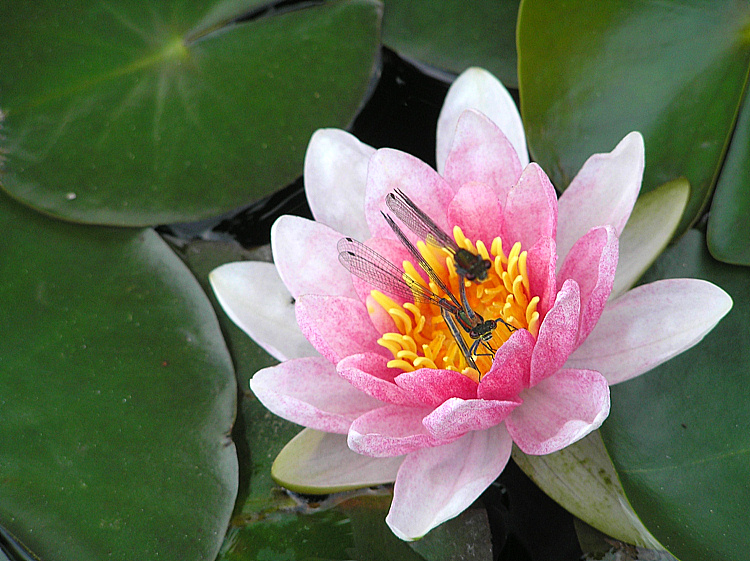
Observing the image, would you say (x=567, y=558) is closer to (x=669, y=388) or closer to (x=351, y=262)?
(x=669, y=388)

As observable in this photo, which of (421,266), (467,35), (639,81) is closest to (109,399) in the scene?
(421,266)

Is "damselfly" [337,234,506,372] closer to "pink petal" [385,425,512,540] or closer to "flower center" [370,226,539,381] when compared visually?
"flower center" [370,226,539,381]

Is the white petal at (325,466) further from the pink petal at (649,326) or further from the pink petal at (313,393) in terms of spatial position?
the pink petal at (649,326)

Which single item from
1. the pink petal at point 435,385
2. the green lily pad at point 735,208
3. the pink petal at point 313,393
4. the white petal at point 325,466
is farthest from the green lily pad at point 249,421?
the green lily pad at point 735,208

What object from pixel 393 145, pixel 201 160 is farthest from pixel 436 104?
pixel 201 160

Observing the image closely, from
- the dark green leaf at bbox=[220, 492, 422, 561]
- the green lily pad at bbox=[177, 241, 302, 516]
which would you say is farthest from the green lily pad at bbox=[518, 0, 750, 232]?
the dark green leaf at bbox=[220, 492, 422, 561]
